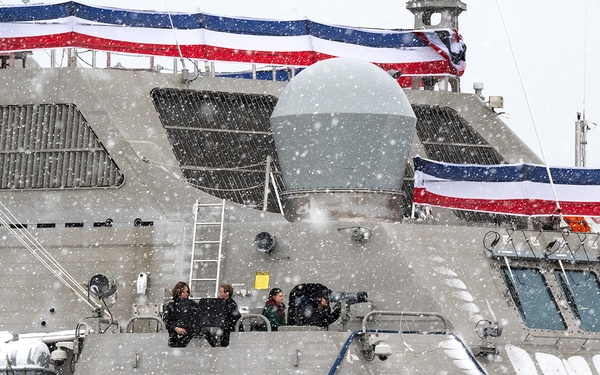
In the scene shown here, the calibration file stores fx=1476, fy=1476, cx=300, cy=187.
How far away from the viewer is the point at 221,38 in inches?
1054

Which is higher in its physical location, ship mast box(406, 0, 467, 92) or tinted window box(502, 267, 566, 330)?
ship mast box(406, 0, 467, 92)

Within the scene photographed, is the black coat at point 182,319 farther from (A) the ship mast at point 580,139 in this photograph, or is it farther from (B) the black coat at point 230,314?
(A) the ship mast at point 580,139

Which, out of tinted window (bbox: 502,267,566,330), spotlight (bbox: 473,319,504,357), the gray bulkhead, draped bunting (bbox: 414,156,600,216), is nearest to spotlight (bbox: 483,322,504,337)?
spotlight (bbox: 473,319,504,357)

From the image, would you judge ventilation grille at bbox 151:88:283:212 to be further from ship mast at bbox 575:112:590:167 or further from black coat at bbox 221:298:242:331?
ship mast at bbox 575:112:590:167

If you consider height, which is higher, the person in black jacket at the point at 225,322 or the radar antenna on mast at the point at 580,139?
the radar antenna on mast at the point at 580,139

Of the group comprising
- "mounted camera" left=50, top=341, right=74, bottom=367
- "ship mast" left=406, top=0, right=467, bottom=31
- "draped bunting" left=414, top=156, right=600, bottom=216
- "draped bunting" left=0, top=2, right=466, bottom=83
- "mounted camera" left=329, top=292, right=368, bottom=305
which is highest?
"ship mast" left=406, top=0, right=467, bottom=31

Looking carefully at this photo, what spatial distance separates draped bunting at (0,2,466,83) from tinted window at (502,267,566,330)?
23.5 ft

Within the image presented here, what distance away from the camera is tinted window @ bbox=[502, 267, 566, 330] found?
2053 cm

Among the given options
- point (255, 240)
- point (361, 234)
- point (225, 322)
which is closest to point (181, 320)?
point (225, 322)

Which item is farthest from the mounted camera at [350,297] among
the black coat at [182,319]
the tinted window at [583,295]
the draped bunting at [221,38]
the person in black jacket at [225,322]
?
the draped bunting at [221,38]

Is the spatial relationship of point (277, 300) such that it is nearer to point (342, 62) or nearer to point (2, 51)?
point (342, 62)

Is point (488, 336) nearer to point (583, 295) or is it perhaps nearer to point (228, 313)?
point (583, 295)

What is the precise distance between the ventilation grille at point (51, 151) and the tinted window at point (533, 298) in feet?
21.0

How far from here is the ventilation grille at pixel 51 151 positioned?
23.3 meters
